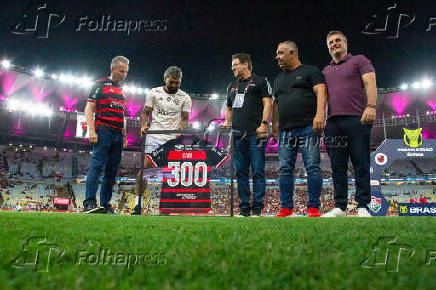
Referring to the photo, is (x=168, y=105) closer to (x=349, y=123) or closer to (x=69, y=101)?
(x=349, y=123)

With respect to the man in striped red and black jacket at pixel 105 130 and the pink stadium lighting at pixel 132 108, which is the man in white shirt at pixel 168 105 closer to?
the man in striped red and black jacket at pixel 105 130

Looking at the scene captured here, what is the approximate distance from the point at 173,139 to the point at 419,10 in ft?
60.1

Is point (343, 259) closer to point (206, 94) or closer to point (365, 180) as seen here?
point (365, 180)

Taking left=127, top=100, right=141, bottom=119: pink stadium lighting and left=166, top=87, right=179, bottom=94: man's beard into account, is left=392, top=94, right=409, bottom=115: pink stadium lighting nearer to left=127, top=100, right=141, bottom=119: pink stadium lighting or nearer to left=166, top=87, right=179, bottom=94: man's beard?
left=127, top=100, right=141, bottom=119: pink stadium lighting

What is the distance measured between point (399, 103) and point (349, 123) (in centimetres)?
3116

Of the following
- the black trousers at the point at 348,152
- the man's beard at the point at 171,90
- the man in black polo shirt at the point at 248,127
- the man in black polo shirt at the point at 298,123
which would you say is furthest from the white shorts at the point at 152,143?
the black trousers at the point at 348,152

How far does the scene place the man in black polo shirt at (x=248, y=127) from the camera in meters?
3.45

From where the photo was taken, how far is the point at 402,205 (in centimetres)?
896

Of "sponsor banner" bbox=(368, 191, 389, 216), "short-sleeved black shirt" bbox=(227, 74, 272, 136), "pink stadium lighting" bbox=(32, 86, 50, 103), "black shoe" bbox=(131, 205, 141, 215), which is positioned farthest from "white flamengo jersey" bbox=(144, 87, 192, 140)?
"pink stadium lighting" bbox=(32, 86, 50, 103)

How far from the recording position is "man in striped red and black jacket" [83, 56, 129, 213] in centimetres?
354

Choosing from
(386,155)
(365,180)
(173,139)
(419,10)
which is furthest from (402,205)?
(419,10)

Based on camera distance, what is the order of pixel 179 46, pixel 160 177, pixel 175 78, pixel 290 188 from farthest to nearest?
pixel 179 46 → pixel 175 78 → pixel 160 177 → pixel 290 188

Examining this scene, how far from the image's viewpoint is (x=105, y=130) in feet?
12.1

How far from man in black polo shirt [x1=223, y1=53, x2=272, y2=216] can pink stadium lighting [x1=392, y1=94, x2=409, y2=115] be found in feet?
101
